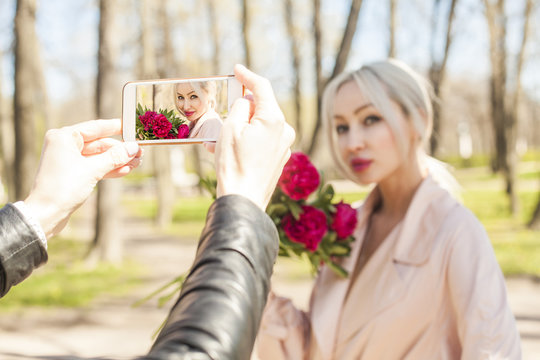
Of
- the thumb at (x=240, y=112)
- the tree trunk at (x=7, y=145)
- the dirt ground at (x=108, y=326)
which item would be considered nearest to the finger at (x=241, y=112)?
the thumb at (x=240, y=112)

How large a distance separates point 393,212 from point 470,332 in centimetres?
72

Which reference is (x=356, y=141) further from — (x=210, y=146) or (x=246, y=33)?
(x=246, y=33)

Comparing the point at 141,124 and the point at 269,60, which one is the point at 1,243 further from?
the point at 269,60

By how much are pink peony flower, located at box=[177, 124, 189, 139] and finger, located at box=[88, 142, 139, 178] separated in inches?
4.7

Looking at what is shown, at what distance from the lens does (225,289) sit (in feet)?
2.77

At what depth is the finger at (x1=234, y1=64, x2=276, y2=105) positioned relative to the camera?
111 centimetres

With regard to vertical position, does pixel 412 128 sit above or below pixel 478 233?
above

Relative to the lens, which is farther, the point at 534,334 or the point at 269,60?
the point at 269,60

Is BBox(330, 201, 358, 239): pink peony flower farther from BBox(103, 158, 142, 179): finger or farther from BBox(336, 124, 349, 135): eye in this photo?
BBox(103, 158, 142, 179): finger

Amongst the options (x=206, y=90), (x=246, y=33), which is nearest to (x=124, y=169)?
(x=206, y=90)

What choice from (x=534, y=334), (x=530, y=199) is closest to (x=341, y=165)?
(x=534, y=334)

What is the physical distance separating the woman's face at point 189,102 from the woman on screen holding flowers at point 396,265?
3.90ft

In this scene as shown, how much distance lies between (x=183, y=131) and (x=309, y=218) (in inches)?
41.7

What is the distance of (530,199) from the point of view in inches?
687
